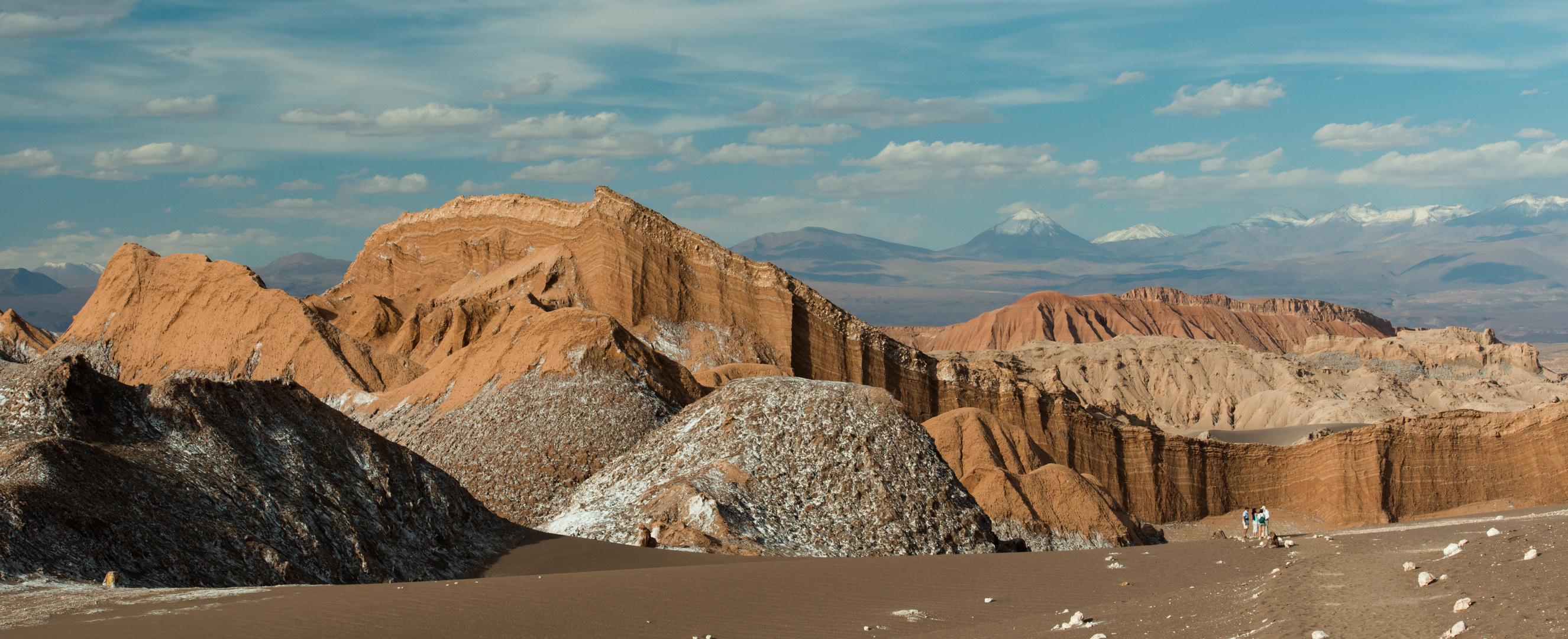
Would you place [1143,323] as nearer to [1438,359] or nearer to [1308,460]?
[1438,359]

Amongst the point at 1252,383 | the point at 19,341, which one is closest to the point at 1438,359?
the point at 1252,383

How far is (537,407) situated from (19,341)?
33890 millimetres

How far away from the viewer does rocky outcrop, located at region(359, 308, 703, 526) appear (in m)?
27.3

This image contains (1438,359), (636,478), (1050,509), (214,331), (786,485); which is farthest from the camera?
(1438,359)

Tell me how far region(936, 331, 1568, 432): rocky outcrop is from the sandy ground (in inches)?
2138

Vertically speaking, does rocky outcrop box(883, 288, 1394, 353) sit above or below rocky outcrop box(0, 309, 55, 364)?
below

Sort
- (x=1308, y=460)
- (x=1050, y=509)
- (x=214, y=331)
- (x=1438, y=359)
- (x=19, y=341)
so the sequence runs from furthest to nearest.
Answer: (x=1438, y=359) → (x=19, y=341) → (x=1308, y=460) → (x=214, y=331) → (x=1050, y=509)

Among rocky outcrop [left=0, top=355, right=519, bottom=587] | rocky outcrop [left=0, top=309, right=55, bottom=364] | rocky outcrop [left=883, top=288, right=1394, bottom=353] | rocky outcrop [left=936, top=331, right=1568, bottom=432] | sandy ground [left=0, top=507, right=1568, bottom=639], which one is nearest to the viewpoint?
sandy ground [left=0, top=507, right=1568, bottom=639]

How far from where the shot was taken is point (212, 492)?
1677 centimetres

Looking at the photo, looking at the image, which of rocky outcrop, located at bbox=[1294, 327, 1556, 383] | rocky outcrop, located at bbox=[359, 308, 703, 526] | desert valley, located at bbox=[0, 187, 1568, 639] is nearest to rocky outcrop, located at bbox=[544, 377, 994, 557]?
desert valley, located at bbox=[0, 187, 1568, 639]

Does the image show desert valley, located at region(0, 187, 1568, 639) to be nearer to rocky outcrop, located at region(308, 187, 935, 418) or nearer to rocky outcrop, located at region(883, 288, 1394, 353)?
rocky outcrop, located at region(308, 187, 935, 418)

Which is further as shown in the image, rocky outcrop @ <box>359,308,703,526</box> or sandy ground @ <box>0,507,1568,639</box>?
rocky outcrop @ <box>359,308,703,526</box>

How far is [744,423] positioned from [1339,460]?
28163mm

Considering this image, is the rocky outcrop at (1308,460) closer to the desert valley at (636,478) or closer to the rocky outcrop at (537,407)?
the desert valley at (636,478)
